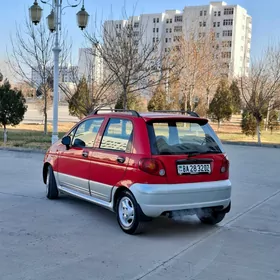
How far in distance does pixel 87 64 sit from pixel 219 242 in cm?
1636

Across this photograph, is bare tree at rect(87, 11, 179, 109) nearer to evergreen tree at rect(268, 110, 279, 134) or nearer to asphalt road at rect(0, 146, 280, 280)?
asphalt road at rect(0, 146, 280, 280)

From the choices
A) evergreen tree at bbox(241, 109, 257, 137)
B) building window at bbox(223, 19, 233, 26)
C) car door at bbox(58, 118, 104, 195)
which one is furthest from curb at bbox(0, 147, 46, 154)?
building window at bbox(223, 19, 233, 26)

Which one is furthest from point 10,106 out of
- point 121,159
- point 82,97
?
point 121,159

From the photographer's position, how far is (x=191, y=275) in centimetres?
399

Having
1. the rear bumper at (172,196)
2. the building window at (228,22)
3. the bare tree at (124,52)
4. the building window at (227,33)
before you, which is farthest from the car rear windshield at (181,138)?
the building window at (228,22)

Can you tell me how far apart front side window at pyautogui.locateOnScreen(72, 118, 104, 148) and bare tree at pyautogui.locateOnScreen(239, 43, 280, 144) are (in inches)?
596

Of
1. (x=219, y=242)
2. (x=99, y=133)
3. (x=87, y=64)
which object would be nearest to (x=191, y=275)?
(x=219, y=242)

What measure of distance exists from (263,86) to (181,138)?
17.7 m

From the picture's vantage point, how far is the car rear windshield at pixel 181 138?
5199mm

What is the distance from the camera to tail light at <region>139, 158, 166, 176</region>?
196 inches

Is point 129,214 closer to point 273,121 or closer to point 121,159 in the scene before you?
point 121,159

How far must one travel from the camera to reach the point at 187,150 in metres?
5.30

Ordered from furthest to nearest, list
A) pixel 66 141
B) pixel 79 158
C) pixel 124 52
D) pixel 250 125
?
pixel 250 125, pixel 124 52, pixel 66 141, pixel 79 158

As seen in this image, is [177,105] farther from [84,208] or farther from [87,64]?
[84,208]
